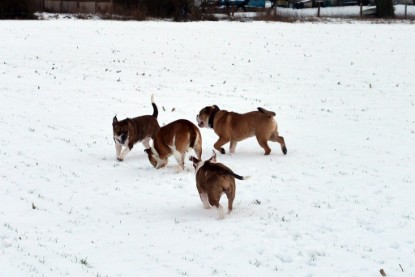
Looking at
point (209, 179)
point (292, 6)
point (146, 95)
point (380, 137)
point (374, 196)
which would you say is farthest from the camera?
point (292, 6)

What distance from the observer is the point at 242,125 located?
12703 mm

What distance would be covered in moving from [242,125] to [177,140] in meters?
2.16

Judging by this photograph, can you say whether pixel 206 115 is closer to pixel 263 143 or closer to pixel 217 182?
pixel 263 143

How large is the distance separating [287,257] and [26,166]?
242 inches

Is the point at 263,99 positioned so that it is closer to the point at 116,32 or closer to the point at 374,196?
the point at 374,196

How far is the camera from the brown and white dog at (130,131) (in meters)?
12.0

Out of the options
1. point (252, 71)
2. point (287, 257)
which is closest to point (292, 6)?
point (252, 71)

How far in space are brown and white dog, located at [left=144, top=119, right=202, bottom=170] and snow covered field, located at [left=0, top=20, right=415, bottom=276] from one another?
13.9 inches

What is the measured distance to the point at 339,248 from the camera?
23.9 ft

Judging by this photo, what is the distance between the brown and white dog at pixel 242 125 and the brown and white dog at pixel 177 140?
1.72 meters

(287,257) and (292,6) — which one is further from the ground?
(292,6)

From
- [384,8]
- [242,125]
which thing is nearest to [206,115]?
[242,125]

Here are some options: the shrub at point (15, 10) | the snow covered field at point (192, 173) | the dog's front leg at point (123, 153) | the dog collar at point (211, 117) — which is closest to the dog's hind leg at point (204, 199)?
the snow covered field at point (192, 173)

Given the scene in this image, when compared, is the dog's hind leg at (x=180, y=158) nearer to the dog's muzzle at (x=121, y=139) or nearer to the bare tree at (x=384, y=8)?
the dog's muzzle at (x=121, y=139)
